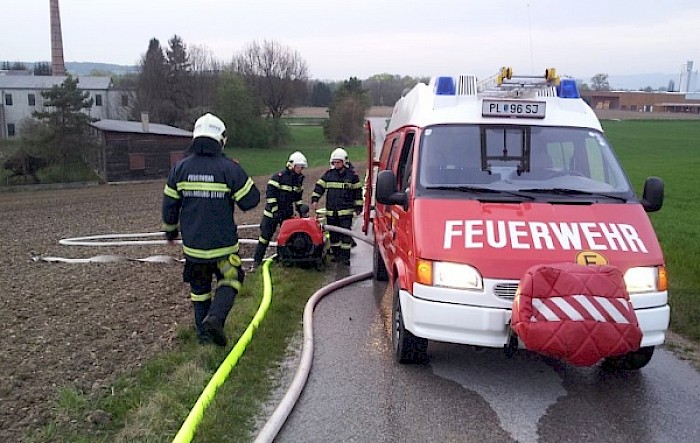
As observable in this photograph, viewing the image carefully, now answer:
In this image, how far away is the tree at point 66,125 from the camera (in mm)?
42406

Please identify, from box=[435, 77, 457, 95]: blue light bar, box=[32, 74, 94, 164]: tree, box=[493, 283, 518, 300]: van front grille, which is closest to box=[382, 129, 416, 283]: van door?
box=[435, 77, 457, 95]: blue light bar

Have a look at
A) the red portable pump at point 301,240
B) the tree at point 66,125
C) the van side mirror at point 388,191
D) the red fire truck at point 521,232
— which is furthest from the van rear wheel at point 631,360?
the tree at point 66,125

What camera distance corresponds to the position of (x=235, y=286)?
5.40 meters

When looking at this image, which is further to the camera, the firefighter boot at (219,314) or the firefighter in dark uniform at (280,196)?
the firefighter in dark uniform at (280,196)

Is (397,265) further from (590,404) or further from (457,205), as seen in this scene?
(590,404)

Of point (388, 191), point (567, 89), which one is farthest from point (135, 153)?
point (388, 191)

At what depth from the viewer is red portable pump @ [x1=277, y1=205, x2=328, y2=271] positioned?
344 inches

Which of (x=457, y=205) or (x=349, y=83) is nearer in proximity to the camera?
(x=457, y=205)

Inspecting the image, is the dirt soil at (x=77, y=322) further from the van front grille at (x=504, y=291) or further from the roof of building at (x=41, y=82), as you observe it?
the roof of building at (x=41, y=82)

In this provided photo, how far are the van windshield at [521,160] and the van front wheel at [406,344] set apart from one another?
42.4 inches

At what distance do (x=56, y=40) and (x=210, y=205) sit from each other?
3285 inches

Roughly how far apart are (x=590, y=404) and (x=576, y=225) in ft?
4.16

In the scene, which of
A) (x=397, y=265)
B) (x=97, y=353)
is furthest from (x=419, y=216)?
(x=97, y=353)

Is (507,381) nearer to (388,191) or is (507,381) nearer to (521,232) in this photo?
(521,232)
